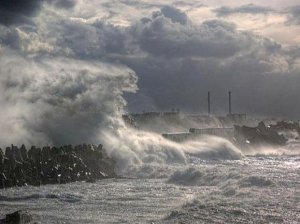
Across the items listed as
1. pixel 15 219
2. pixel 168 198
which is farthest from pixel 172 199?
pixel 15 219

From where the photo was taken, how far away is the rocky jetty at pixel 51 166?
19.3 m

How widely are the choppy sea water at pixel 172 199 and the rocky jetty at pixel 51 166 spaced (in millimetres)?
758

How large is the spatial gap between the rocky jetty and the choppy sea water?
2.49 feet

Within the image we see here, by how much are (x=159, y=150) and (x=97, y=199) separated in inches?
615

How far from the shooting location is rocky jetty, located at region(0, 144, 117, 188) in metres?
19.3

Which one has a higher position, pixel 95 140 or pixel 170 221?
pixel 95 140

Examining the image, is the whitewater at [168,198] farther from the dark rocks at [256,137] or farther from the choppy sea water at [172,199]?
the dark rocks at [256,137]

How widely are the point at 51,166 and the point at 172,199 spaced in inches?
261

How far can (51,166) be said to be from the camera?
2078 centimetres

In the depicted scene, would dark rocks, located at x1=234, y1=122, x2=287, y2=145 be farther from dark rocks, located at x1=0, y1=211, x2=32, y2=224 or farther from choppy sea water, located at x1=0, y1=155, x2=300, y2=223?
dark rocks, located at x1=0, y1=211, x2=32, y2=224

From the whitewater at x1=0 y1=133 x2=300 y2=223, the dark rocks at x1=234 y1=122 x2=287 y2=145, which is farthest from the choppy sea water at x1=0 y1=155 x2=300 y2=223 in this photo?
the dark rocks at x1=234 y1=122 x2=287 y2=145

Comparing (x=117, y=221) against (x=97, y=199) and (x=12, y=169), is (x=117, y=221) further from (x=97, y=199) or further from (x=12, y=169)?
(x=12, y=169)

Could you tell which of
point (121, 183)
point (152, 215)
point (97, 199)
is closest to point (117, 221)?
point (152, 215)

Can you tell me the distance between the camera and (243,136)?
5009 centimetres
